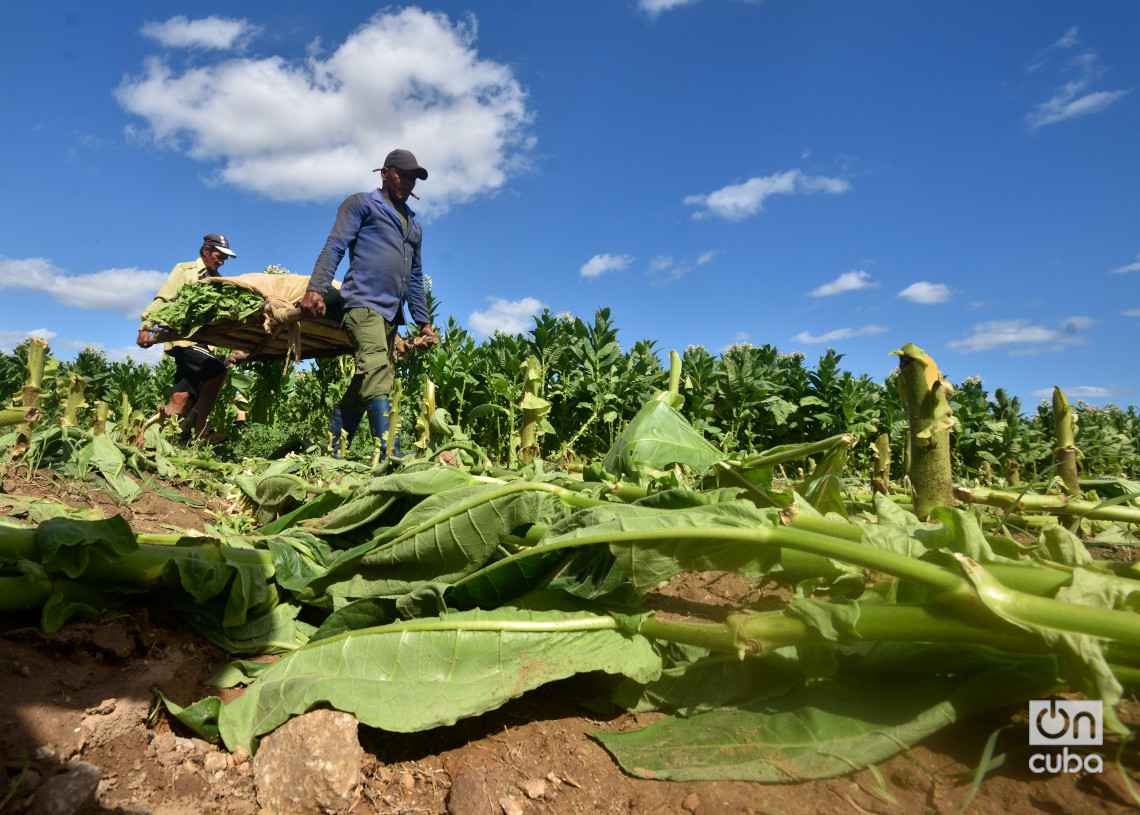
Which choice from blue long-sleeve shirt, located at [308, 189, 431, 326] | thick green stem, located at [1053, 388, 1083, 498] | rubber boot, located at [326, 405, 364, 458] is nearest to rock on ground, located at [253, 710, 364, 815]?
thick green stem, located at [1053, 388, 1083, 498]

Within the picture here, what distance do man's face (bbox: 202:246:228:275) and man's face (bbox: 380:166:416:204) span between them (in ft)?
9.19

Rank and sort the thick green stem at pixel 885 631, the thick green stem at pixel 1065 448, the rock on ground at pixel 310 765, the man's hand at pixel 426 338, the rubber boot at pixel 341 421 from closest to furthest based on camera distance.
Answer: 1. the thick green stem at pixel 885 631
2. the rock on ground at pixel 310 765
3. the thick green stem at pixel 1065 448
4. the rubber boot at pixel 341 421
5. the man's hand at pixel 426 338

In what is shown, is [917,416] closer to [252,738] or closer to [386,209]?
[252,738]

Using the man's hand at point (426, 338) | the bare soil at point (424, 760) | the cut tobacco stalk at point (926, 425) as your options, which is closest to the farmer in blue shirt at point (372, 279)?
the man's hand at point (426, 338)

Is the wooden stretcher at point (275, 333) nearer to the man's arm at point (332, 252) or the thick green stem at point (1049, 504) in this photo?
the man's arm at point (332, 252)

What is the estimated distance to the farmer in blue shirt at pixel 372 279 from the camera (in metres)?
5.94

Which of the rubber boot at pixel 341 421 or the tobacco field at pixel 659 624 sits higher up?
the rubber boot at pixel 341 421

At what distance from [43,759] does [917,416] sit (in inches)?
77.5

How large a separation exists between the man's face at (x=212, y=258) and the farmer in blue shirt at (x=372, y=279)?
8.44 feet

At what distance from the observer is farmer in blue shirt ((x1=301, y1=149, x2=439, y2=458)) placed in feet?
19.5

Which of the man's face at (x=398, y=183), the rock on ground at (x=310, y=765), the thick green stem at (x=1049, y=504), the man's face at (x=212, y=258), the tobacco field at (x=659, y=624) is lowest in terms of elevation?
the rock on ground at (x=310, y=765)

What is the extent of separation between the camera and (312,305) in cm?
609

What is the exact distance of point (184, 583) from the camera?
5.43 feet

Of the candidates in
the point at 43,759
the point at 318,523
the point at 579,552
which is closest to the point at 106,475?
the point at 318,523
